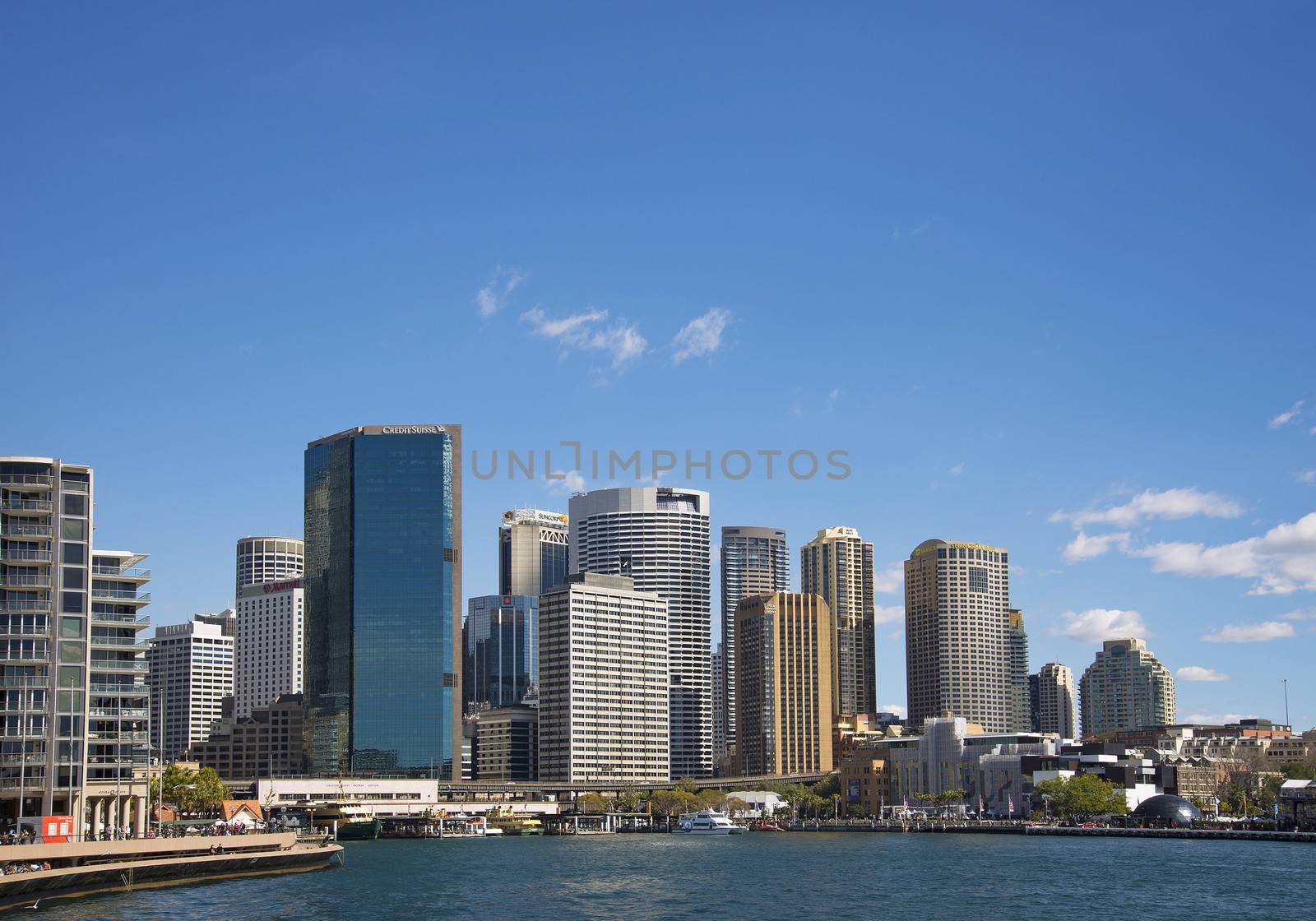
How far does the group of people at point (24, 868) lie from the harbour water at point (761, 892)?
15.4 feet

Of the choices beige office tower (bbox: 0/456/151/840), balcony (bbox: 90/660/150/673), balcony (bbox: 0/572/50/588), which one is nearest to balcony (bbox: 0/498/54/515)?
beige office tower (bbox: 0/456/151/840)

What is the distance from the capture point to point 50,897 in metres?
128

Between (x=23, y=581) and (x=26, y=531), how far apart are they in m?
5.14

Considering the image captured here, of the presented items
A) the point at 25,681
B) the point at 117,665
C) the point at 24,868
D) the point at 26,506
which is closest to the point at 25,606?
the point at 25,681

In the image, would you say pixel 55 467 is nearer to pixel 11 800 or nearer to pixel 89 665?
pixel 89 665

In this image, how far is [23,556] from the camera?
538 ft

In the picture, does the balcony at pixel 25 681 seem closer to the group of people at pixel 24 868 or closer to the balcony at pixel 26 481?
the balcony at pixel 26 481

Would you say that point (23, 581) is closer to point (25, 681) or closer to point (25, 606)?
Result: point (25, 606)

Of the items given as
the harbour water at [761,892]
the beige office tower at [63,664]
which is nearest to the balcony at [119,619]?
the beige office tower at [63,664]

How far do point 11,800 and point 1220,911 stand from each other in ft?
385

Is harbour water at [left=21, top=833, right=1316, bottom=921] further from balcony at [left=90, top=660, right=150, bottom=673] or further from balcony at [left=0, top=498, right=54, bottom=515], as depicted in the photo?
balcony at [left=0, top=498, right=54, bottom=515]

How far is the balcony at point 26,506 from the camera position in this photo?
536 feet

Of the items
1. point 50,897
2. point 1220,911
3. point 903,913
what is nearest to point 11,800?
point 50,897

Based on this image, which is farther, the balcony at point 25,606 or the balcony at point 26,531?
the balcony at point 26,531
